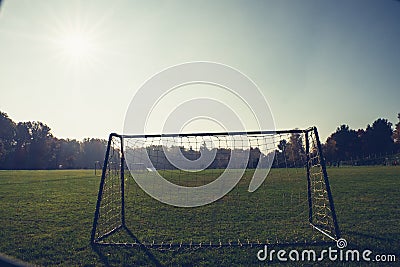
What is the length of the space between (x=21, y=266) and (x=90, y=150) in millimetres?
82054

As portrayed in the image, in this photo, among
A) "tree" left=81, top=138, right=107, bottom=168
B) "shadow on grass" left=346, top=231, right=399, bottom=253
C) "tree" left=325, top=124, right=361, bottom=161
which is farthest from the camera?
"tree" left=81, top=138, right=107, bottom=168

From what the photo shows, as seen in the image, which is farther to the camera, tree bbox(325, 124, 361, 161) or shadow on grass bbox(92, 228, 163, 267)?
tree bbox(325, 124, 361, 161)

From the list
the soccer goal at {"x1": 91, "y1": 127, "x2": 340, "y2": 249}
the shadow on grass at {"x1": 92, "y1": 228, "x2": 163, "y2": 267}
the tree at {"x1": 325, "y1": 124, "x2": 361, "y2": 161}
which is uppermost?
the tree at {"x1": 325, "y1": 124, "x2": 361, "y2": 161}

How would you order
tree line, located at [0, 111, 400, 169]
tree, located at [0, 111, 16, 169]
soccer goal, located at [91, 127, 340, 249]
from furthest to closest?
1. tree line, located at [0, 111, 400, 169]
2. tree, located at [0, 111, 16, 169]
3. soccer goal, located at [91, 127, 340, 249]

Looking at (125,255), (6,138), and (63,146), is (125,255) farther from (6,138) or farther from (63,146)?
(63,146)

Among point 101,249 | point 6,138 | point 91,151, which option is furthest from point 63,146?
point 101,249

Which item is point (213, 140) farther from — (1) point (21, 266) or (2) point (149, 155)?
(1) point (21, 266)

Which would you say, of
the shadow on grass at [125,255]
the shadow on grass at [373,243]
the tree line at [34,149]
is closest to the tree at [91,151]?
the tree line at [34,149]

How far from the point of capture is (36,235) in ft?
21.8

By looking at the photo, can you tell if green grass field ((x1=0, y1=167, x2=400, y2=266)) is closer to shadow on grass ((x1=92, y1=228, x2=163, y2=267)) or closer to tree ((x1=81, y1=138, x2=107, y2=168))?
shadow on grass ((x1=92, y1=228, x2=163, y2=267))

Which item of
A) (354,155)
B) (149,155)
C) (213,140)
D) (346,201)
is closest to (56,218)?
(149,155)

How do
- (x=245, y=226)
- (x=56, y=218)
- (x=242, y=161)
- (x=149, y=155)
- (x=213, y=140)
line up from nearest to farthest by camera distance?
(x=245, y=226) → (x=56, y=218) → (x=213, y=140) → (x=149, y=155) → (x=242, y=161)

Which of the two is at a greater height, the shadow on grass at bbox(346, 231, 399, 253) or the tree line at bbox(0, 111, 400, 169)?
the tree line at bbox(0, 111, 400, 169)

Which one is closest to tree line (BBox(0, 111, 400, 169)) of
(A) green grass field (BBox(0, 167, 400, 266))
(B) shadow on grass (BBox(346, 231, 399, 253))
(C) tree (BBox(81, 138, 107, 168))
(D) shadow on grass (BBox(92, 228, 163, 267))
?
(C) tree (BBox(81, 138, 107, 168))
